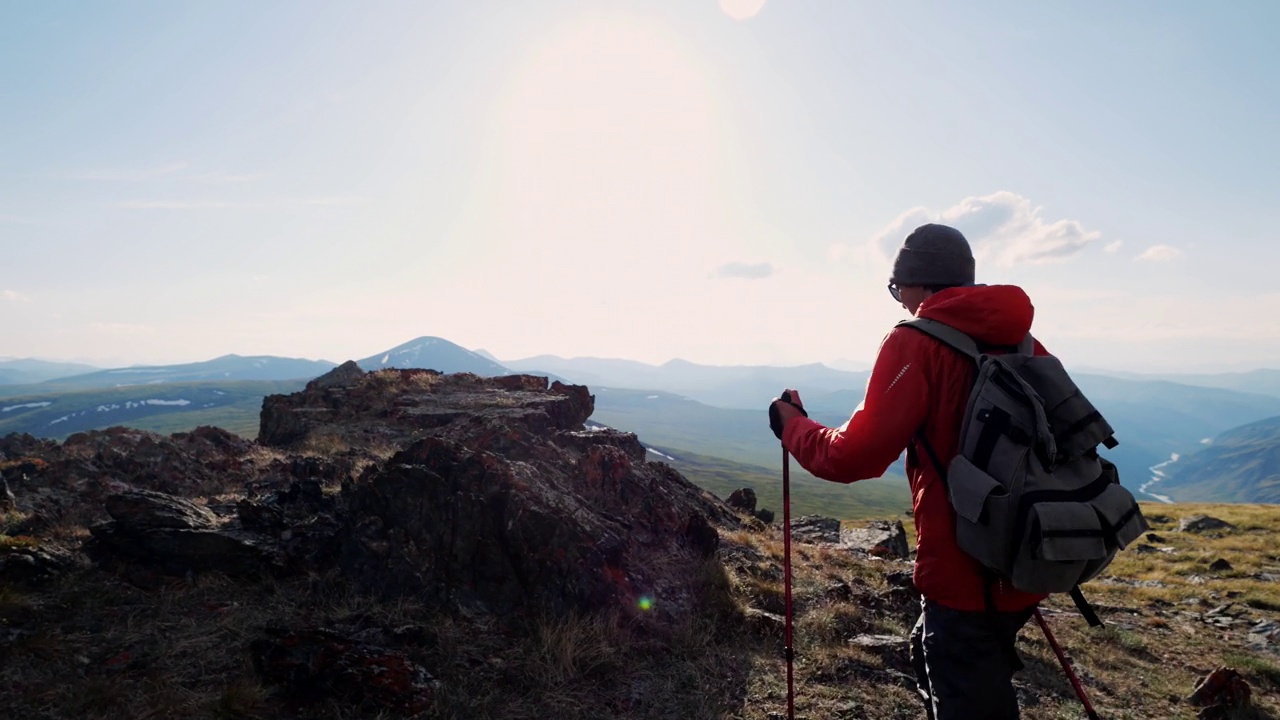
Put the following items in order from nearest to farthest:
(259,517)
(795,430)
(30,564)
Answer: (795,430), (30,564), (259,517)

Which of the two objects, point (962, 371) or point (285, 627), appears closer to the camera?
point (962, 371)

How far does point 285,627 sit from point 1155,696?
12.4 meters

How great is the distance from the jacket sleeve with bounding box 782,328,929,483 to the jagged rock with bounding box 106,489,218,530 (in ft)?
30.7

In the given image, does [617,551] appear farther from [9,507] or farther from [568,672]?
[9,507]

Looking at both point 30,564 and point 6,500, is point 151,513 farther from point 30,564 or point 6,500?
point 6,500

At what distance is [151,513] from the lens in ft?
28.1

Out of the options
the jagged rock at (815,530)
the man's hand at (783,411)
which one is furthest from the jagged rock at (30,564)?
the jagged rock at (815,530)

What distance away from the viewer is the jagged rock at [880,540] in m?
16.5

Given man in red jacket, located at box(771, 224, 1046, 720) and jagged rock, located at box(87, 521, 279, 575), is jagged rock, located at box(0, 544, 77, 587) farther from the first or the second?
man in red jacket, located at box(771, 224, 1046, 720)

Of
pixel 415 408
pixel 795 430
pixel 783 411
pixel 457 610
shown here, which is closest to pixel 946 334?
pixel 795 430

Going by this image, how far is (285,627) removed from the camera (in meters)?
6.59

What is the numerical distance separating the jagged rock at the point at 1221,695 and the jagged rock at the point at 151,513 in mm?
→ 15037

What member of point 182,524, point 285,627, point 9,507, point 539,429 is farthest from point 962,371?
point 9,507

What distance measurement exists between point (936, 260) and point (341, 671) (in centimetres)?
689
